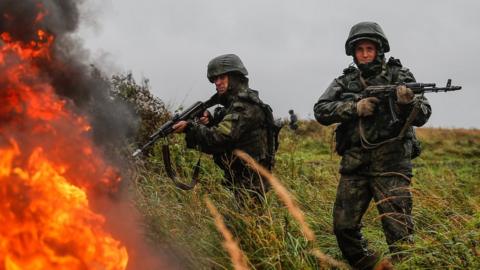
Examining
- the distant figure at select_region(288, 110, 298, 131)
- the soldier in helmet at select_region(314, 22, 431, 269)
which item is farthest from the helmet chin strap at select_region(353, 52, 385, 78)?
the distant figure at select_region(288, 110, 298, 131)

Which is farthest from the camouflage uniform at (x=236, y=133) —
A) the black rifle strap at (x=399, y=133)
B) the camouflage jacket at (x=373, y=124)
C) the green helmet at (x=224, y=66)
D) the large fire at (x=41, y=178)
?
the large fire at (x=41, y=178)

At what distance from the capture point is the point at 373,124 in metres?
4.45

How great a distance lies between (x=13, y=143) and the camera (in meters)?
3.41

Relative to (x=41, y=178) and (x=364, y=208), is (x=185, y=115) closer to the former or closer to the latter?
(x=364, y=208)

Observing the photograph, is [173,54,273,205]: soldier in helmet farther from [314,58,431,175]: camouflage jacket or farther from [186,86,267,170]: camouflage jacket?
[314,58,431,175]: camouflage jacket

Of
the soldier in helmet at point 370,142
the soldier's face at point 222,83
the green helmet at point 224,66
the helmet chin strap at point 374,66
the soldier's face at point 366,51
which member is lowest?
the soldier in helmet at point 370,142

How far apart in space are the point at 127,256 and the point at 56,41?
1.49 m

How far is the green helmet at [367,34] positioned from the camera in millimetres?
4566

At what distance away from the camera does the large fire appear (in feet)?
11.1

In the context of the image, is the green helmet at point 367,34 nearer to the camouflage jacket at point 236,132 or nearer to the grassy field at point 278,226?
the camouflage jacket at point 236,132

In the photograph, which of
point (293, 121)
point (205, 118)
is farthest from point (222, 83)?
point (293, 121)

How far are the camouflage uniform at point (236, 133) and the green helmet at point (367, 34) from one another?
1053mm

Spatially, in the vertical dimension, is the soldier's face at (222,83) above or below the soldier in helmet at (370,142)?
above

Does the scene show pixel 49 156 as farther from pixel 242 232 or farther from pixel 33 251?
pixel 242 232
